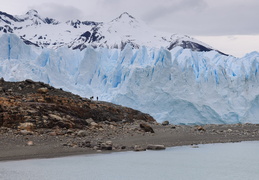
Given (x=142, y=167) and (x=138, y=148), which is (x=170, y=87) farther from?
(x=142, y=167)

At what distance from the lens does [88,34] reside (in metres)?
114

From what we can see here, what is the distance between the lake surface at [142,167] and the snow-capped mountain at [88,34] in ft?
253

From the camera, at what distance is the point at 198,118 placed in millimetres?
30297

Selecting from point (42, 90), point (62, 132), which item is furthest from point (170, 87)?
point (62, 132)

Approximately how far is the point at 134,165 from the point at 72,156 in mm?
1501

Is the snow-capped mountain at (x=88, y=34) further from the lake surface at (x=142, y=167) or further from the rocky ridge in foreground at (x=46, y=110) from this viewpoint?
the lake surface at (x=142, y=167)

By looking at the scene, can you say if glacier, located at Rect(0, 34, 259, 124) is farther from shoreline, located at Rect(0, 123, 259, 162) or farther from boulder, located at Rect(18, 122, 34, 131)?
boulder, located at Rect(18, 122, 34, 131)

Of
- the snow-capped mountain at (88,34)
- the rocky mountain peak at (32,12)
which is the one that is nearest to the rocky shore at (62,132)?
the snow-capped mountain at (88,34)

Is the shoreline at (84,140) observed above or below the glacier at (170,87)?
below

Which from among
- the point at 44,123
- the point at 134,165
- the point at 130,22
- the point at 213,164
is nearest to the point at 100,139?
the point at 44,123

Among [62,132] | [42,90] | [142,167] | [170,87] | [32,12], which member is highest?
[32,12]

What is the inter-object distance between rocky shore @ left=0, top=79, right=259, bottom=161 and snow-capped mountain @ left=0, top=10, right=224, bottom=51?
237 ft

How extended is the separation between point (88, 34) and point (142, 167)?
353 feet

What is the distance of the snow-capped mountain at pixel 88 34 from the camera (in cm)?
9250
